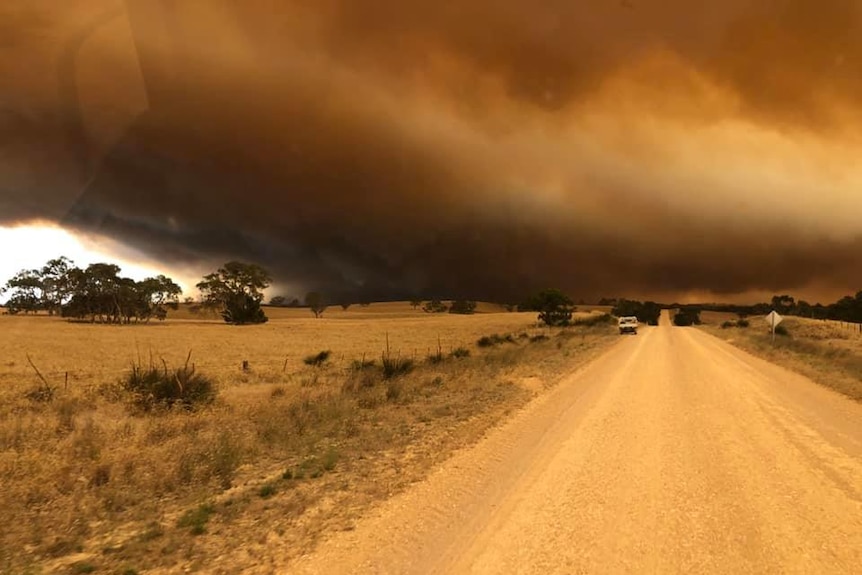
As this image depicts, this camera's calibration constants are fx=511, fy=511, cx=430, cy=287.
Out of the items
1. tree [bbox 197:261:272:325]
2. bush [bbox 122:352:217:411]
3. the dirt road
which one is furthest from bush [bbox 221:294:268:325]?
the dirt road

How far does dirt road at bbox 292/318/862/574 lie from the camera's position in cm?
474

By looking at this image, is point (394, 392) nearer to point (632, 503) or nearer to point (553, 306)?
point (632, 503)

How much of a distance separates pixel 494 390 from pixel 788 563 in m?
11.2

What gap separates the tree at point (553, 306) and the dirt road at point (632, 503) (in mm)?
86649

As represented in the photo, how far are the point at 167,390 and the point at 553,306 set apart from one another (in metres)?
88.6

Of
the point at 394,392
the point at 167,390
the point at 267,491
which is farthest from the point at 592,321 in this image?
the point at 267,491

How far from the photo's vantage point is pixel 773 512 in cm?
585

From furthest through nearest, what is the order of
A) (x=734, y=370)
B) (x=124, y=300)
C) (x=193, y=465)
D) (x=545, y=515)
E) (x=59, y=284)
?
(x=59, y=284) → (x=124, y=300) → (x=734, y=370) → (x=193, y=465) → (x=545, y=515)

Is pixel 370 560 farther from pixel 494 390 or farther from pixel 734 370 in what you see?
pixel 734 370

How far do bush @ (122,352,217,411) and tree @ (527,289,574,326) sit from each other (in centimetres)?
8523

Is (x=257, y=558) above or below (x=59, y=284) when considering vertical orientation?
below

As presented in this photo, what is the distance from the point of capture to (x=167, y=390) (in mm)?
15398

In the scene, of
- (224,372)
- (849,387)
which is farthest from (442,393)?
(224,372)

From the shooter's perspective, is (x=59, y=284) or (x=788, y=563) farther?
(x=59, y=284)
